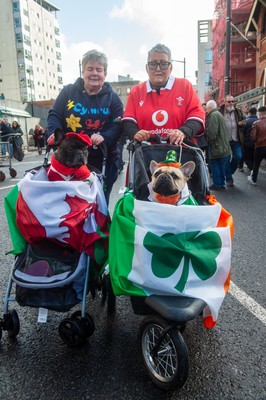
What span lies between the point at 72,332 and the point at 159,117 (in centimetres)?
201

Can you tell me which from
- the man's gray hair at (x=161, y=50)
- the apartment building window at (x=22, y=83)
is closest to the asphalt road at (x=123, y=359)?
the man's gray hair at (x=161, y=50)

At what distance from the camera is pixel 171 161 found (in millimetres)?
2670

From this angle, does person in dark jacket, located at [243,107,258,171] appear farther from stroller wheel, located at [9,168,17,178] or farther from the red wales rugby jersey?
stroller wheel, located at [9,168,17,178]

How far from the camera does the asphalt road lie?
2.09m

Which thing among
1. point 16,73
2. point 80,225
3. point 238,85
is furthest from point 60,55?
point 80,225

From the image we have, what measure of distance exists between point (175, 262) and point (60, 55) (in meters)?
103

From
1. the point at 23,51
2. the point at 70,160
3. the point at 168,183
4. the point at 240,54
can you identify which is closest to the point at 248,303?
the point at 168,183

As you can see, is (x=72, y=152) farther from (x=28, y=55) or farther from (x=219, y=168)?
(x=28, y=55)

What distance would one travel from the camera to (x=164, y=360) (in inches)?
84.7

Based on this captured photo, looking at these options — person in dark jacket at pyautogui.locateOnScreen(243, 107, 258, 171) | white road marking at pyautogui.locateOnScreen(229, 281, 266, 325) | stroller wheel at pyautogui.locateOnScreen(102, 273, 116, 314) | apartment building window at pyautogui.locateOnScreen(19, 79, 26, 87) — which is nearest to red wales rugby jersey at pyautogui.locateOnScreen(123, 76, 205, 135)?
stroller wheel at pyautogui.locateOnScreen(102, 273, 116, 314)

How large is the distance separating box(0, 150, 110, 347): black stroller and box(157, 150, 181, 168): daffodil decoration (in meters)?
0.60

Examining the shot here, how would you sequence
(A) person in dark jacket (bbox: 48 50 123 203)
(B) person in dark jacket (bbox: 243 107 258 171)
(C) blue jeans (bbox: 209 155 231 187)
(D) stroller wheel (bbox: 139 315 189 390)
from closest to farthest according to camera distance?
(D) stroller wheel (bbox: 139 315 189 390) → (A) person in dark jacket (bbox: 48 50 123 203) → (C) blue jeans (bbox: 209 155 231 187) → (B) person in dark jacket (bbox: 243 107 258 171)

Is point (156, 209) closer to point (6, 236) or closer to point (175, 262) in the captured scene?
point (175, 262)

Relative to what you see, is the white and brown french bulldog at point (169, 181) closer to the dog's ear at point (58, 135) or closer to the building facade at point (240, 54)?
the dog's ear at point (58, 135)
